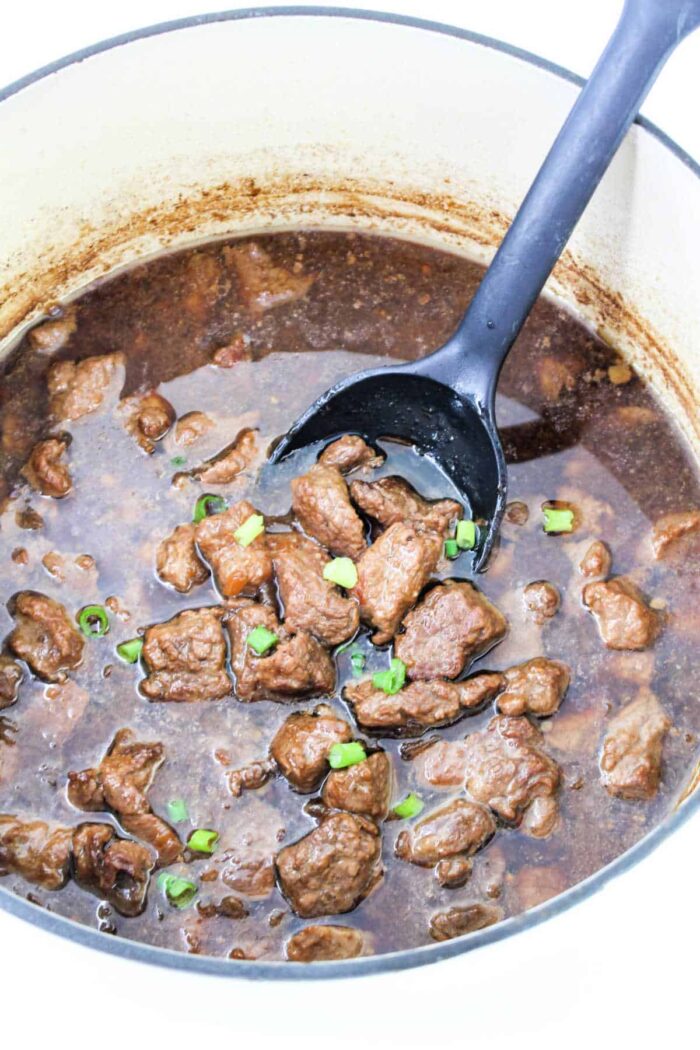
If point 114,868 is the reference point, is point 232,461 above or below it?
above

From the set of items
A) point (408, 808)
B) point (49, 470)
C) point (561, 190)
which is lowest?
point (408, 808)

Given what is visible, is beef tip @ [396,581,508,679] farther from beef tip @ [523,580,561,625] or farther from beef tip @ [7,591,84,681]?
beef tip @ [7,591,84,681]

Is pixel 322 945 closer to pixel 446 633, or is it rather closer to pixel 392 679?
pixel 392 679

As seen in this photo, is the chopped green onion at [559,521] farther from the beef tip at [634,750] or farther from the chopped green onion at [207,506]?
the chopped green onion at [207,506]

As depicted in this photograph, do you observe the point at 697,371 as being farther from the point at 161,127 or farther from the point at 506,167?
the point at 161,127

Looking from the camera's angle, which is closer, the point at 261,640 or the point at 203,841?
the point at 203,841

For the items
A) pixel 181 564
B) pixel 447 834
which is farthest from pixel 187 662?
pixel 447 834

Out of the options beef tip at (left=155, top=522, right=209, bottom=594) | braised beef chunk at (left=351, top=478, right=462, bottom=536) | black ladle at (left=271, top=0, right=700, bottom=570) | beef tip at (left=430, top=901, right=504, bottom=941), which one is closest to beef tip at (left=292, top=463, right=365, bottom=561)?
braised beef chunk at (left=351, top=478, right=462, bottom=536)

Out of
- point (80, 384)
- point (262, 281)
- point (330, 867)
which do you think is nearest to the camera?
point (330, 867)

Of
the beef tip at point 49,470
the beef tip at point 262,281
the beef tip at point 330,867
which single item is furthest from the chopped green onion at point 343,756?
the beef tip at point 262,281
